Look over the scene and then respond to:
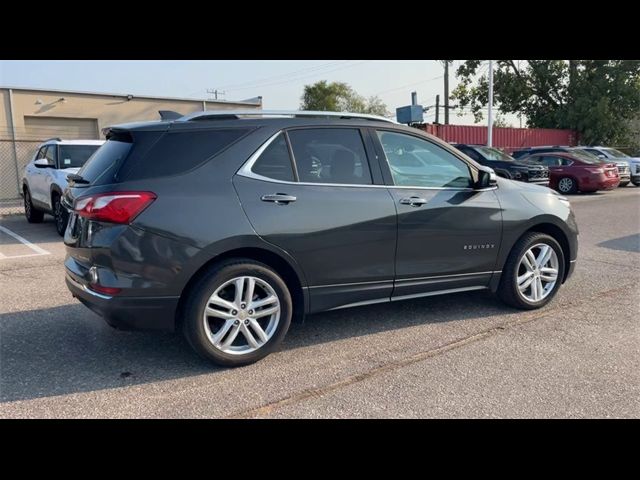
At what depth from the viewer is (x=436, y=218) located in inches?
172

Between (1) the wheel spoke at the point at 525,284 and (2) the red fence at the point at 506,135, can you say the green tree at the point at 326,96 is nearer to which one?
(2) the red fence at the point at 506,135

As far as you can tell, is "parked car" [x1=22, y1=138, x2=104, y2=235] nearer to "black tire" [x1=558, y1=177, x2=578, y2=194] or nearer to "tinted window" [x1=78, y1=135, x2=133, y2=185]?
"tinted window" [x1=78, y1=135, x2=133, y2=185]

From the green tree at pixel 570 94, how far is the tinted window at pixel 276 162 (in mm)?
33884

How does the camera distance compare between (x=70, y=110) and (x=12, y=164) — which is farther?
(x=70, y=110)

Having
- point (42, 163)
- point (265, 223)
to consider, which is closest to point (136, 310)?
point (265, 223)

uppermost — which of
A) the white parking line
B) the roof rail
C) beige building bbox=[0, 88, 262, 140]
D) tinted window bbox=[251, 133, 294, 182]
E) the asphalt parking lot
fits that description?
beige building bbox=[0, 88, 262, 140]

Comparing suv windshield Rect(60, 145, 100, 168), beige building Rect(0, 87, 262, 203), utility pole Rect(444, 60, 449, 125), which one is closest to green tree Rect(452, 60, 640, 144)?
utility pole Rect(444, 60, 449, 125)

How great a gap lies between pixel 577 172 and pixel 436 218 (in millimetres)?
16059

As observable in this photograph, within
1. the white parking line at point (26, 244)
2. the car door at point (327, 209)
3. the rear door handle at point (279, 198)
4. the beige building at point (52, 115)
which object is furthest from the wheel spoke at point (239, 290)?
the beige building at point (52, 115)

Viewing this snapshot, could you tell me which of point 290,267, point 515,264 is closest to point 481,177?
point 515,264

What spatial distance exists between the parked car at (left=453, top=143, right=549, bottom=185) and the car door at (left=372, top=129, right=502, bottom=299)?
40.2ft

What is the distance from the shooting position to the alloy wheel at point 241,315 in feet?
11.8

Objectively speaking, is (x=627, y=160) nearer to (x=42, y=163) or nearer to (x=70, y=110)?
(x=42, y=163)

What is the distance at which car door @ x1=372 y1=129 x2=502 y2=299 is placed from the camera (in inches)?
168
